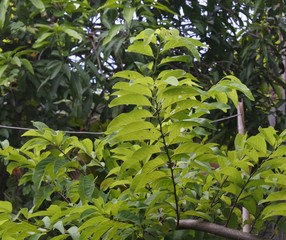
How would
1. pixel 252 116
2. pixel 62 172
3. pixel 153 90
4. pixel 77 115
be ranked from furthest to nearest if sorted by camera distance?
pixel 252 116 → pixel 77 115 → pixel 62 172 → pixel 153 90

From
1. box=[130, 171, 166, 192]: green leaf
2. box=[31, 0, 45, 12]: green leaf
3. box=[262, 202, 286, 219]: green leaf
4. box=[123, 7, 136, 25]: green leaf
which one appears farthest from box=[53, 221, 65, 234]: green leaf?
box=[31, 0, 45, 12]: green leaf

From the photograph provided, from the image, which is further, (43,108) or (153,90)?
(43,108)

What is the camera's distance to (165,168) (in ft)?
4.44

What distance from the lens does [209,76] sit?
3090mm

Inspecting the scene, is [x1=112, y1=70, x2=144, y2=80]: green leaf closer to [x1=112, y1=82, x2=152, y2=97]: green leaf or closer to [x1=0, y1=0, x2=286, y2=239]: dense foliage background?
[x1=112, y1=82, x2=152, y2=97]: green leaf

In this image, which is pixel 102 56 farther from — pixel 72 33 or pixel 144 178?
pixel 144 178

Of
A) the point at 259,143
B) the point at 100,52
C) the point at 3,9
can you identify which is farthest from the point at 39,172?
the point at 100,52

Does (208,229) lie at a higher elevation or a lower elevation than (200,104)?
lower

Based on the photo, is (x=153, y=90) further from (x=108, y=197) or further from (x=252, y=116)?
(x=252, y=116)

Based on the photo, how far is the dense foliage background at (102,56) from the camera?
2.68m

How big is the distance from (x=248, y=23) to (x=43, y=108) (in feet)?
3.57

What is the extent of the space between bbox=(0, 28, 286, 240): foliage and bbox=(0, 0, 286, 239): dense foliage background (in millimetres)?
1168

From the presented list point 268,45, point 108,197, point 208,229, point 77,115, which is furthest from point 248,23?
point 208,229

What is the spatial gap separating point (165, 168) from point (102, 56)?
5.72 ft
